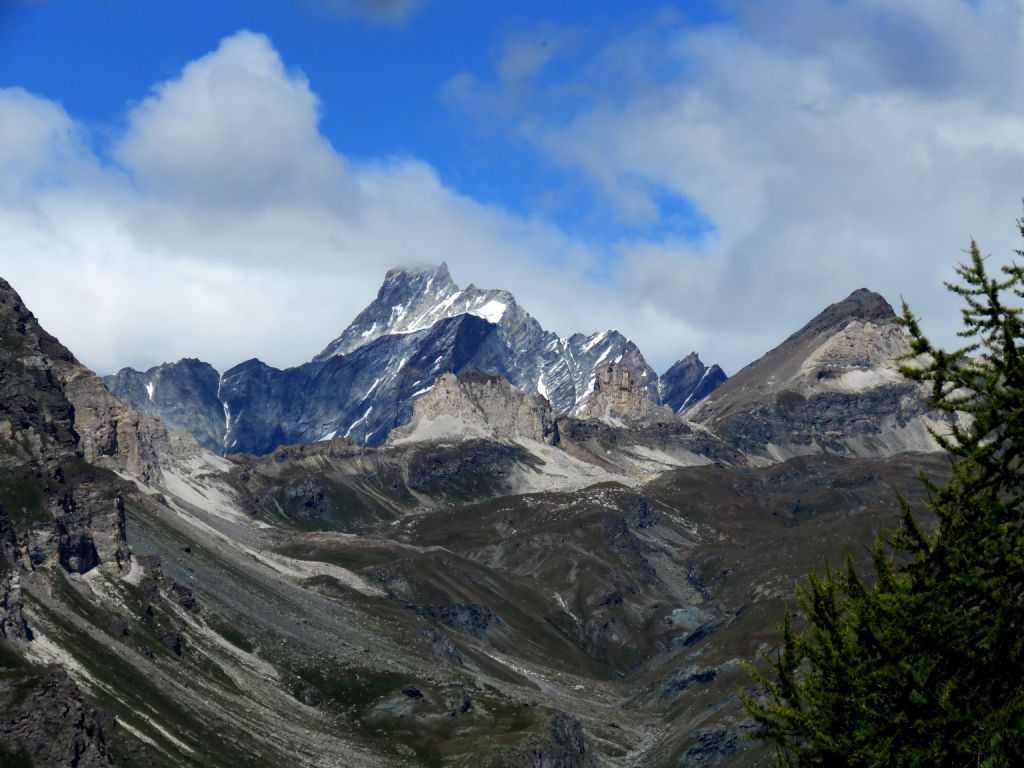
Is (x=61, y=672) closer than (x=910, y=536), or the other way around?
(x=910, y=536)

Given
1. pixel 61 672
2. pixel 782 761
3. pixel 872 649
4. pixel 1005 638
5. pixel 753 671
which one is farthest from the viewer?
pixel 61 672

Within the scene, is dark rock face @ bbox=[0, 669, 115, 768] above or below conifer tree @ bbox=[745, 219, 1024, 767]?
below

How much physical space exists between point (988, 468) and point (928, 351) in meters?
2.98

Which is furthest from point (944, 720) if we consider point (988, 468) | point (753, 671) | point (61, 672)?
point (61, 672)

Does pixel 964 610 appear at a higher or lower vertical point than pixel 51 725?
higher

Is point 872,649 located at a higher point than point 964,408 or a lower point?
lower

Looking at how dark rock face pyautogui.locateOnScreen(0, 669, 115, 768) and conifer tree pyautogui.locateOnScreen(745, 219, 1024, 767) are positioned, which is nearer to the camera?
conifer tree pyautogui.locateOnScreen(745, 219, 1024, 767)

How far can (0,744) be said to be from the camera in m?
164

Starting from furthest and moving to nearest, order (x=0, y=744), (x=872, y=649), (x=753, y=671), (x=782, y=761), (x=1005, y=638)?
(x=0, y=744)
(x=753, y=671)
(x=782, y=761)
(x=872, y=649)
(x=1005, y=638)

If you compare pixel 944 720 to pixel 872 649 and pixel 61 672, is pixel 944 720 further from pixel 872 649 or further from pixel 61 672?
pixel 61 672

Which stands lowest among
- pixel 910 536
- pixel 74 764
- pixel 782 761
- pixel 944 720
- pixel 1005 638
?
pixel 74 764

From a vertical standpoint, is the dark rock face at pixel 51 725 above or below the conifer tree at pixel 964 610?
below

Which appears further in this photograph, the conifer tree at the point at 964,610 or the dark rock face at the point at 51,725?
the dark rock face at the point at 51,725

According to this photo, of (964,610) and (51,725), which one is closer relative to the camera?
(964,610)
